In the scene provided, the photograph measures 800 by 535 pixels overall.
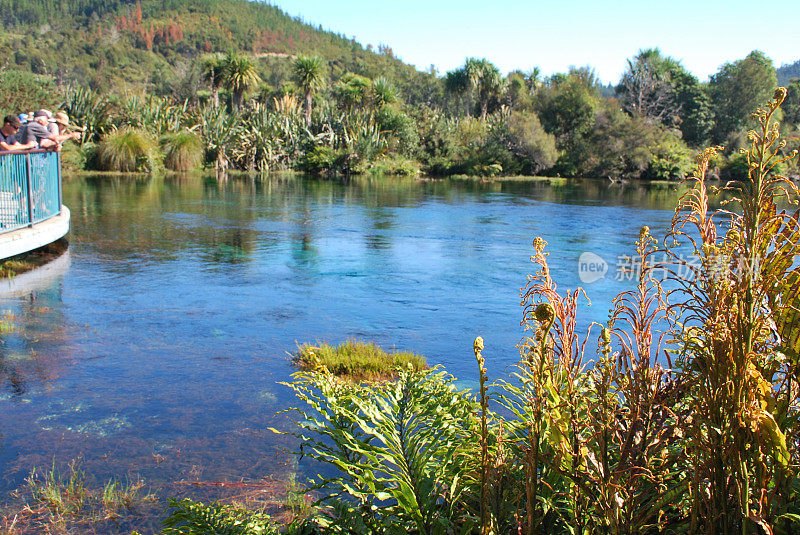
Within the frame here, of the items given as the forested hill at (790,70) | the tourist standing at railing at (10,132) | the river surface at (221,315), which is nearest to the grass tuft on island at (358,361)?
the river surface at (221,315)

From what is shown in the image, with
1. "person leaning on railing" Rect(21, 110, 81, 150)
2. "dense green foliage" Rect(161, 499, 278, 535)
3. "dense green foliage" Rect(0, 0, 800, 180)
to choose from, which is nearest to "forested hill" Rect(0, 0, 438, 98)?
"dense green foliage" Rect(0, 0, 800, 180)

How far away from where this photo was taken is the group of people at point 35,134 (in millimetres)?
10711

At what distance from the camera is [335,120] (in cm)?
4762

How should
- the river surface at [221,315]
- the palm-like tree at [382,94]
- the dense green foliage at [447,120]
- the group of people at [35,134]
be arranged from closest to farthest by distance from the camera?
1. the river surface at [221,315]
2. the group of people at [35,134]
3. the dense green foliage at [447,120]
4. the palm-like tree at [382,94]

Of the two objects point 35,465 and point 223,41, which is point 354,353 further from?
point 223,41

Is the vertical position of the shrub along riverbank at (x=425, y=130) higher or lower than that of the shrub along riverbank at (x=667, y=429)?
higher

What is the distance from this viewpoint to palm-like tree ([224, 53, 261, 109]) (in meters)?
53.3

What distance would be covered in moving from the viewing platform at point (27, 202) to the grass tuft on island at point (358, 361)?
5.98m

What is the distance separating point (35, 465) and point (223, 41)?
530ft

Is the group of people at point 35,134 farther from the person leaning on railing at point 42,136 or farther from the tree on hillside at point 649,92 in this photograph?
the tree on hillside at point 649,92

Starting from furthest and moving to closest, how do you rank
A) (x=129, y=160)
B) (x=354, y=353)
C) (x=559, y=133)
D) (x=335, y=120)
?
(x=559, y=133) < (x=335, y=120) < (x=129, y=160) < (x=354, y=353)

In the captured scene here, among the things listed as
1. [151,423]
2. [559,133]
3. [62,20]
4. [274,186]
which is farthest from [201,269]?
[62,20]

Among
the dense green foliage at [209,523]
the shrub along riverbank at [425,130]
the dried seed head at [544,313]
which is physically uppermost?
the shrub along riverbank at [425,130]

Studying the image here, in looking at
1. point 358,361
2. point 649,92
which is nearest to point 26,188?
point 358,361
